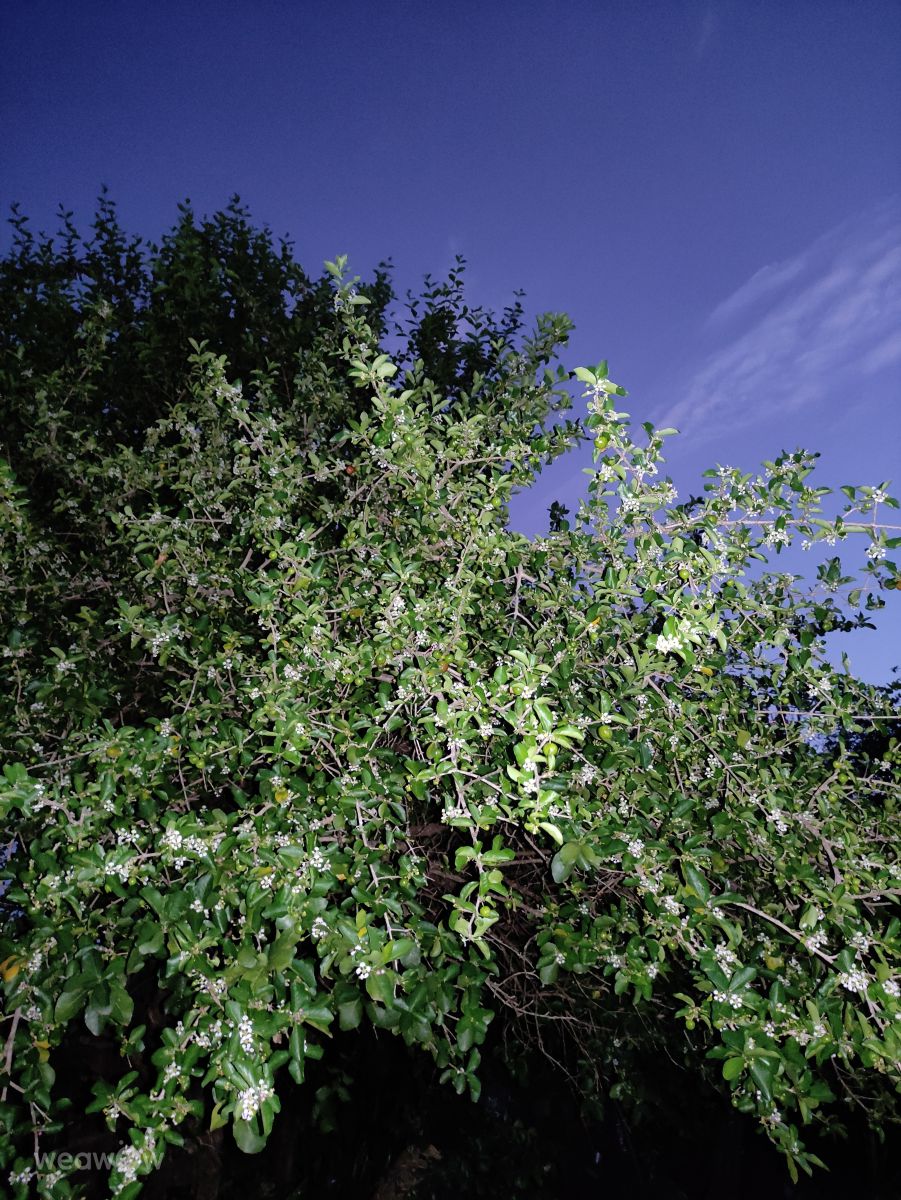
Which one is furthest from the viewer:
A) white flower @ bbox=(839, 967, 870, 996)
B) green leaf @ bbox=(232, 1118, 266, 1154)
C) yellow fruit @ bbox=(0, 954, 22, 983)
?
white flower @ bbox=(839, 967, 870, 996)

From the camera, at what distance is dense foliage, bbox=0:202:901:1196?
2.12 m

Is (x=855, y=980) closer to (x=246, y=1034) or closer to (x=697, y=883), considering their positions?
(x=697, y=883)

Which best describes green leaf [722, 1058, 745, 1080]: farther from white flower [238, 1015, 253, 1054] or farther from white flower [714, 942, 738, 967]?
white flower [238, 1015, 253, 1054]

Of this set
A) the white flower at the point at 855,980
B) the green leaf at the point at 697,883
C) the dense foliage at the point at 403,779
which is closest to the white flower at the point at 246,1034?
the dense foliage at the point at 403,779

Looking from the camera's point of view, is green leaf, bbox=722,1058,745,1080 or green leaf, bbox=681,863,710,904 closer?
green leaf, bbox=722,1058,745,1080

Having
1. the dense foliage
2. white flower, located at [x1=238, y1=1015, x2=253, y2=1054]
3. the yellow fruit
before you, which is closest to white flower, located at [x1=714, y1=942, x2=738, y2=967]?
the dense foliage

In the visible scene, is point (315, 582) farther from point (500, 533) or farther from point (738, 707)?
point (738, 707)

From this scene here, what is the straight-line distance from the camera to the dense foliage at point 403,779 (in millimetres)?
2119

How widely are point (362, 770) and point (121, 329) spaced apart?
215 inches

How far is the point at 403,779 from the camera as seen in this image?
2.66 m

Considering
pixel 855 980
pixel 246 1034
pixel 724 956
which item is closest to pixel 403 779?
pixel 246 1034

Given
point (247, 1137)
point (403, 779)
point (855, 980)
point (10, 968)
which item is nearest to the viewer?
point (247, 1137)

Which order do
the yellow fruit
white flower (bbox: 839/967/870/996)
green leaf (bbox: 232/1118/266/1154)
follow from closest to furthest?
green leaf (bbox: 232/1118/266/1154)
the yellow fruit
white flower (bbox: 839/967/870/996)

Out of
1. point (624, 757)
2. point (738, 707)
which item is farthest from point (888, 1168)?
point (624, 757)
